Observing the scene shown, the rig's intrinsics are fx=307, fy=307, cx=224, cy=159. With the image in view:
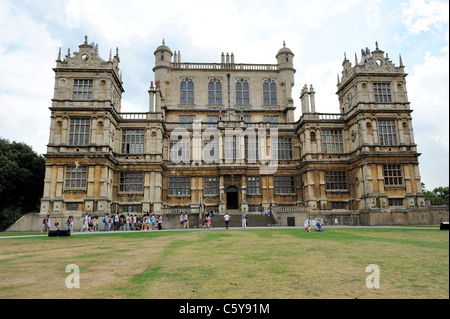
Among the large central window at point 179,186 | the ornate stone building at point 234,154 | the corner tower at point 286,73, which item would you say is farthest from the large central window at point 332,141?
the large central window at point 179,186

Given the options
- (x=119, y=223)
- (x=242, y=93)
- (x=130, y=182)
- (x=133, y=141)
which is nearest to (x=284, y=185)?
(x=242, y=93)

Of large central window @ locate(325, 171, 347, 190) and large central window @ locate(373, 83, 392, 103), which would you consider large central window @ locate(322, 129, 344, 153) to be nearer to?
large central window @ locate(325, 171, 347, 190)

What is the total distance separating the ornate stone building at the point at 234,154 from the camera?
37.6m

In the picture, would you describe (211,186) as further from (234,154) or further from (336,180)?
(336,180)

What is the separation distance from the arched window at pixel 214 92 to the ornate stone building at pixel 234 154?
242 centimetres

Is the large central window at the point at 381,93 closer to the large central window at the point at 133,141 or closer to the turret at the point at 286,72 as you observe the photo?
the turret at the point at 286,72

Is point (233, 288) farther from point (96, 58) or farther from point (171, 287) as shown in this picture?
point (96, 58)

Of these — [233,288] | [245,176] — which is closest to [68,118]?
[245,176]

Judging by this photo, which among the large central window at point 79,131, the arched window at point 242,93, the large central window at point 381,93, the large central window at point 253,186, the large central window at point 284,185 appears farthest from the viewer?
the arched window at point 242,93

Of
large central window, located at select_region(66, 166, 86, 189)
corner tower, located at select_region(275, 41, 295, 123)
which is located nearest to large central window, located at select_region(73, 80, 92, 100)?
large central window, located at select_region(66, 166, 86, 189)

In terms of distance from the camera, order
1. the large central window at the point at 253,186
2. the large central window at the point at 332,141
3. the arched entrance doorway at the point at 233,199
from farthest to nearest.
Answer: the large central window at the point at 332,141 → the arched entrance doorway at the point at 233,199 → the large central window at the point at 253,186

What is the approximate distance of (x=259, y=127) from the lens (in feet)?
154

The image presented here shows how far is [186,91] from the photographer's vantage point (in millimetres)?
51562
